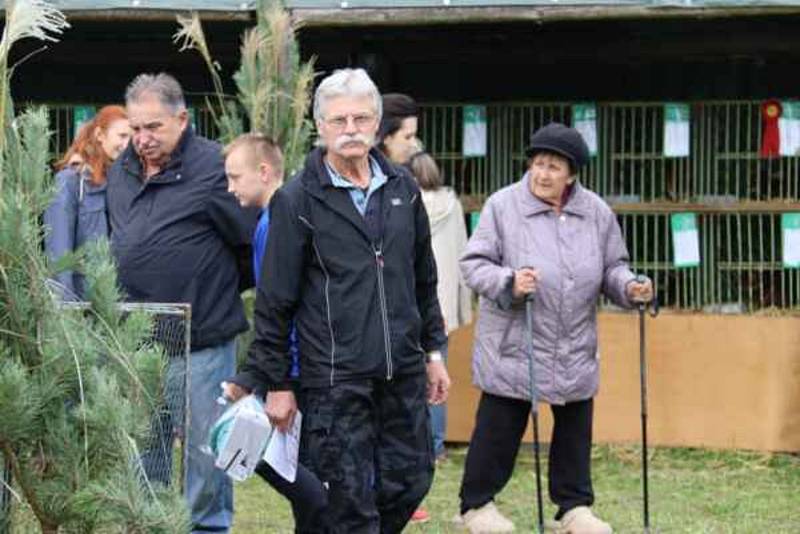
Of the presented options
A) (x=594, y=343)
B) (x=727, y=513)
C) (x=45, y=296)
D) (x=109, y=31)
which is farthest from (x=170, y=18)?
(x=45, y=296)

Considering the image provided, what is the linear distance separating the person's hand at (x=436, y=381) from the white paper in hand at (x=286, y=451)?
1.75 ft

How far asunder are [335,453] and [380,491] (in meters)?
0.26

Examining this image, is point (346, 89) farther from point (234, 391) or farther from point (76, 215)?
point (76, 215)

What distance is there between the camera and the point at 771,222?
35.4 feet

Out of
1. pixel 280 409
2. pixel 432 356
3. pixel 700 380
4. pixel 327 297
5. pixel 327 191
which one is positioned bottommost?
pixel 700 380

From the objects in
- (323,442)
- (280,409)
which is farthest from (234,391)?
(323,442)

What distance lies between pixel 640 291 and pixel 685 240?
294 centimetres

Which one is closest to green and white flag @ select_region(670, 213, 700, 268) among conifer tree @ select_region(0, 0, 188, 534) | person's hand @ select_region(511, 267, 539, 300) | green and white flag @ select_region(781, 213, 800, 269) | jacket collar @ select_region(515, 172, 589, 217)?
green and white flag @ select_region(781, 213, 800, 269)

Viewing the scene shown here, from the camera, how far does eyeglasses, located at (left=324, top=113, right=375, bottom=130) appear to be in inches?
237

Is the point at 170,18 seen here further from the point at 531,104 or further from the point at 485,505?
the point at 485,505

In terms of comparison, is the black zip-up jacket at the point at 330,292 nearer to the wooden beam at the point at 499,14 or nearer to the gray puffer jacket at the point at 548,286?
the gray puffer jacket at the point at 548,286

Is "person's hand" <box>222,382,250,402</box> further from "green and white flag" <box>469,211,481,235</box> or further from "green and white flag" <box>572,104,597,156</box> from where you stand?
"green and white flag" <box>572,104,597,156</box>

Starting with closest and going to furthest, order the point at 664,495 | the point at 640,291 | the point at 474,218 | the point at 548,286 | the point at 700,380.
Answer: the point at 640,291 < the point at 548,286 < the point at 664,495 < the point at 700,380 < the point at 474,218

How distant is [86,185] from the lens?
7289 mm
